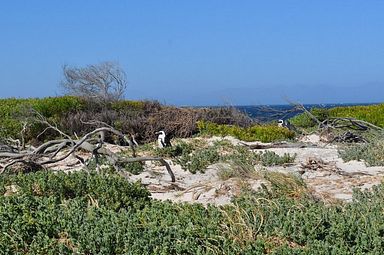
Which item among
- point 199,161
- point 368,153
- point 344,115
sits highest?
point 344,115

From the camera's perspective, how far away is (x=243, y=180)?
22.3 feet

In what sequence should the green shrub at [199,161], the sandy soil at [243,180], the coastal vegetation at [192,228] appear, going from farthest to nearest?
1. the green shrub at [199,161]
2. the sandy soil at [243,180]
3. the coastal vegetation at [192,228]

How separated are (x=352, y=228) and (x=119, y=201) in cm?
208

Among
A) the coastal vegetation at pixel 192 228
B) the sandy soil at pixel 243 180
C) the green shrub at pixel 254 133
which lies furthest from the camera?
the green shrub at pixel 254 133

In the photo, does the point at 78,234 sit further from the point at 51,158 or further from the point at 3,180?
the point at 51,158

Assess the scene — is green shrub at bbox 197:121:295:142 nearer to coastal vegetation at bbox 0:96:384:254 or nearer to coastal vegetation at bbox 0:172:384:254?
coastal vegetation at bbox 0:96:384:254

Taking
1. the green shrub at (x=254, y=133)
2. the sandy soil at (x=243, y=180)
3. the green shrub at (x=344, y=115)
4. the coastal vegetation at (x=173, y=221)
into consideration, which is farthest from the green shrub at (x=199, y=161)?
the green shrub at (x=344, y=115)

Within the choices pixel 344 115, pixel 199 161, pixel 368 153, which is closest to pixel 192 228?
pixel 199 161

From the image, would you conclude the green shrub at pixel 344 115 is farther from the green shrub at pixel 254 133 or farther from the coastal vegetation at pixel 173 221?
the coastal vegetation at pixel 173 221

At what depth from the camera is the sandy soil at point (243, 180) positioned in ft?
21.5

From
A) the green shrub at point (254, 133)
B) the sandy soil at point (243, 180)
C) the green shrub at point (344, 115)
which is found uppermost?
the green shrub at point (344, 115)

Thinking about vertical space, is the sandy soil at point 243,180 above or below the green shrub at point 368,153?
below

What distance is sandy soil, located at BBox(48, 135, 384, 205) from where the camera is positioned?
6566mm

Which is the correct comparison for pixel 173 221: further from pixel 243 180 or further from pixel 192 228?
pixel 243 180
